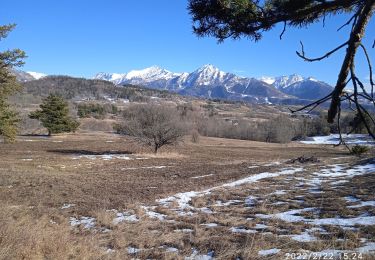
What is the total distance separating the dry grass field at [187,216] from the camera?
5980 mm

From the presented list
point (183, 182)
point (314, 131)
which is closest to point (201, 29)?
point (183, 182)

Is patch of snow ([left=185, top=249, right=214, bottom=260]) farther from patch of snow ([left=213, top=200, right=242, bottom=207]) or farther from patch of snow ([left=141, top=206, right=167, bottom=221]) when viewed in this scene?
patch of snow ([left=213, top=200, right=242, bottom=207])

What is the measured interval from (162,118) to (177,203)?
2357 centimetres

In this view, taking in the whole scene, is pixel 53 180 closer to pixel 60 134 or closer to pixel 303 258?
pixel 303 258

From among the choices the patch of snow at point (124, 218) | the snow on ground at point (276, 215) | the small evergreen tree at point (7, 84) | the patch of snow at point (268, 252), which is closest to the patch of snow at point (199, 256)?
the snow on ground at point (276, 215)

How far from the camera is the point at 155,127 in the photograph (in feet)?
116

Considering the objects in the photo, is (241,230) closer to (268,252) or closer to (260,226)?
(260,226)

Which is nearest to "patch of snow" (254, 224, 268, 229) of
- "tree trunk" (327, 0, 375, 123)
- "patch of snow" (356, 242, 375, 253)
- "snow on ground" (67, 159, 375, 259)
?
"snow on ground" (67, 159, 375, 259)

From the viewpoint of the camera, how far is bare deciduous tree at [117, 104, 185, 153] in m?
35.6

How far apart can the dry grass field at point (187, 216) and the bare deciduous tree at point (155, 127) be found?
13458mm

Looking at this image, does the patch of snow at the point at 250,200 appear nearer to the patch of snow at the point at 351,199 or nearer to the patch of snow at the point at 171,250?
the patch of snow at the point at 351,199

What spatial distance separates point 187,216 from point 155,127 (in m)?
24.9

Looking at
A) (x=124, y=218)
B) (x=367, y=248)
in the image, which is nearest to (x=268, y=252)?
(x=367, y=248)

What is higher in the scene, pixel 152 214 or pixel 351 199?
pixel 351 199
